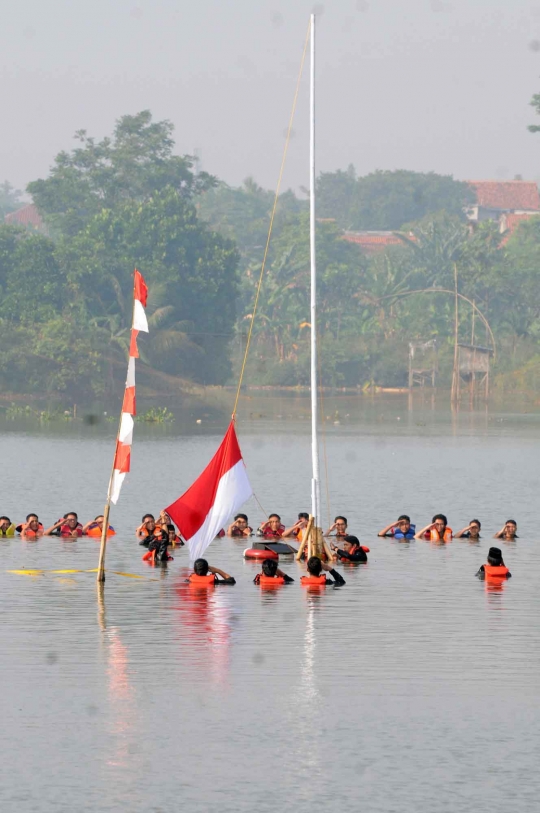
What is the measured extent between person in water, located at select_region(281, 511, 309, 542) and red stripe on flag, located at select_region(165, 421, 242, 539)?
19.5 feet

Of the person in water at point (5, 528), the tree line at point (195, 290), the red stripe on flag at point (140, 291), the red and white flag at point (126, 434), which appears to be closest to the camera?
the red and white flag at point (126, 434)

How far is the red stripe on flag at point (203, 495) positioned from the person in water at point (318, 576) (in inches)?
123

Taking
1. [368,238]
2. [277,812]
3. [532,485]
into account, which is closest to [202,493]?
[277,812]

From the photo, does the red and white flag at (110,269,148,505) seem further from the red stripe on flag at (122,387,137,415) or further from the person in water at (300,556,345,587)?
the person in water at (300,556,345,587)

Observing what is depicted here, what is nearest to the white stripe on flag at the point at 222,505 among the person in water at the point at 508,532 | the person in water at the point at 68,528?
the person in water at the point at 68,528

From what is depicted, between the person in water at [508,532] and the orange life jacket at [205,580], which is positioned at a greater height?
the person in water at [508,532]

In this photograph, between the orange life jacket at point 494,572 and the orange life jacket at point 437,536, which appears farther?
the orange life jacket at point 437,536

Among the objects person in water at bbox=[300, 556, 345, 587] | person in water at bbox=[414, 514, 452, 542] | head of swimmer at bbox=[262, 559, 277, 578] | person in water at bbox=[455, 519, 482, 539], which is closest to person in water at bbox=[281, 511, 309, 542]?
person in water at bbox=[414, 514, 452, 542]

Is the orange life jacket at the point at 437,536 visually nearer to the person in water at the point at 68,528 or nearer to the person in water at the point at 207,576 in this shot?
the person in water at the point at 68,528

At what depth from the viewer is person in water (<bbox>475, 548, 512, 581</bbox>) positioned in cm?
3662

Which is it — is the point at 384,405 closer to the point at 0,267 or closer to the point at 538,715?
the point at 0,267

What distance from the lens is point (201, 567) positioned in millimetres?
34594

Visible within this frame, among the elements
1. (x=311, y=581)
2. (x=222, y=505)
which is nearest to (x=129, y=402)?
(x=222, y=505)

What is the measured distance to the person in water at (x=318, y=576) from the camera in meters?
34.7
